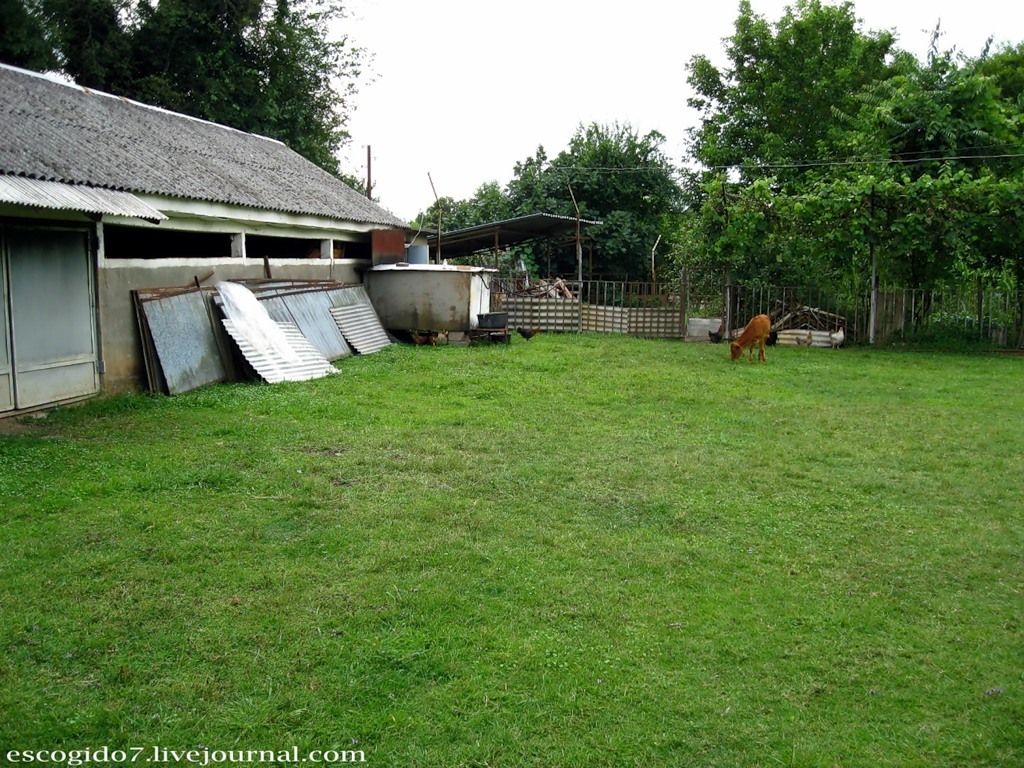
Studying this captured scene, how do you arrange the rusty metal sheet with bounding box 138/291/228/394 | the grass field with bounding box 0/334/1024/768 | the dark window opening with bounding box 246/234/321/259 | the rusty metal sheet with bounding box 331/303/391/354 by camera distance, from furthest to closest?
the dark window opening with bounding box 246/234/321/259, the rusty metal sheet with bounding box 331/303/391/354, the rusty metal sheet with bounding box 138/291/228/394, the grass field with bounding box 0/334/1024/768

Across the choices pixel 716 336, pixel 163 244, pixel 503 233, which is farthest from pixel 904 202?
pixel 163 244

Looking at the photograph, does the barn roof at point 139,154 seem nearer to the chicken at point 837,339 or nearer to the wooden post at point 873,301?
the chicken at point 837,339

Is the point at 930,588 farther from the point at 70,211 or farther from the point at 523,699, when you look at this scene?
the point at 70,211

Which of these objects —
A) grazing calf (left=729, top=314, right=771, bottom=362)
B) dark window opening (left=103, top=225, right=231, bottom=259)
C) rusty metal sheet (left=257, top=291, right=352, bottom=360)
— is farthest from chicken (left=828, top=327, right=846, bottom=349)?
dark window opening (left=103, top=225, right=231, bottom=259)

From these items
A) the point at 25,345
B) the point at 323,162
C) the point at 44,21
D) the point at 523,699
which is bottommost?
the point at 523,699

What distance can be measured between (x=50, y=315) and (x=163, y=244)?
17.0 ft

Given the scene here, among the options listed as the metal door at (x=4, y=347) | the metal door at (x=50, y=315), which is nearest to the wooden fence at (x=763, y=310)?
the metal door at (x=50, y=315)

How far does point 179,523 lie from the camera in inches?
232

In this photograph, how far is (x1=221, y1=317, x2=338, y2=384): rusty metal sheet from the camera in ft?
37.7

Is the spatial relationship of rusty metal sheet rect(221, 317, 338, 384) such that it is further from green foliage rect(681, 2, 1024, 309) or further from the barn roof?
green foliage rect(681, 2, 1024, 309)

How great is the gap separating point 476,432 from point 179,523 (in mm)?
3669

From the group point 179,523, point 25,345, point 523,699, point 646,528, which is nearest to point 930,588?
point 646,528

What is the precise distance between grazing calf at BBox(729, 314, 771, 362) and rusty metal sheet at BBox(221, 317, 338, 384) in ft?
23.7

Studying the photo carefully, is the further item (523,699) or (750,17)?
(750,17)
